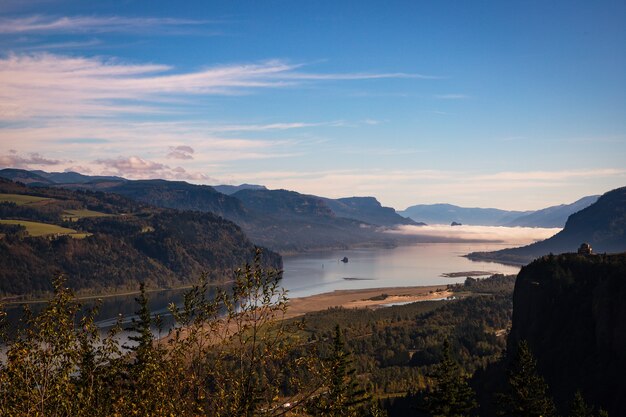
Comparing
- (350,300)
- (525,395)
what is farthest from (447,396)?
(350,300)

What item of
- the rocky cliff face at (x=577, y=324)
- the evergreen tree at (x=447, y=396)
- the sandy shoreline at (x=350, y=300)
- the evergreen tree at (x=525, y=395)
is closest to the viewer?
the evergreen tree at (x=525, y=395)

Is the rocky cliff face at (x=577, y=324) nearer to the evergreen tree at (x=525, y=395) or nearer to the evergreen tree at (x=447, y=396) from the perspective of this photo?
the evergreen tree at (x=525, y=395)

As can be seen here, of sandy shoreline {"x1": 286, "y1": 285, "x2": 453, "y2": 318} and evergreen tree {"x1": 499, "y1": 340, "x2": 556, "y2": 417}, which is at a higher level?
evergreen tree {"x1": 499, "y1": 340, "x2": 556, "y2": 417}

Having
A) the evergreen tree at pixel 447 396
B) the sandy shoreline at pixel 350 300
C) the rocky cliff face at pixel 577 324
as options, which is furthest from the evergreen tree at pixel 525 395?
the sandy shoreline at pixel 350 300

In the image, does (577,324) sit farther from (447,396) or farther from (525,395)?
(447,396)

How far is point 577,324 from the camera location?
226ft

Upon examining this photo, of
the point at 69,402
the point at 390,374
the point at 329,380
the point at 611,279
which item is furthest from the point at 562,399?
the point at 69,402

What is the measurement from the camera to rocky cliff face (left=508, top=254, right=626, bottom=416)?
5881 centimetres

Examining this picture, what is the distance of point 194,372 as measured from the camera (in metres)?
18.0

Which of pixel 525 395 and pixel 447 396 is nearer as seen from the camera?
pixel 525 395

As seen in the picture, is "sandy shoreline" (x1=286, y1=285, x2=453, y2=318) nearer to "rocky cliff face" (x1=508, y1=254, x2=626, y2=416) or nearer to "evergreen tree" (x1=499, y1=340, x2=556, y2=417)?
"rocky cliff face" (x1=508, y1=254, x2=626, y2=416)

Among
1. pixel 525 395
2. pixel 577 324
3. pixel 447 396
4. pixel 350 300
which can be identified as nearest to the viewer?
pixel 525 395

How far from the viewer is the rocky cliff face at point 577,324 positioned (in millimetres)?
58812

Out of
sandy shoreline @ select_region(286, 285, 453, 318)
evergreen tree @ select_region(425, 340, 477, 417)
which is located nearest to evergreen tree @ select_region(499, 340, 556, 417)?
evergreen tree @ select_region(425, 340, 477, 417)
